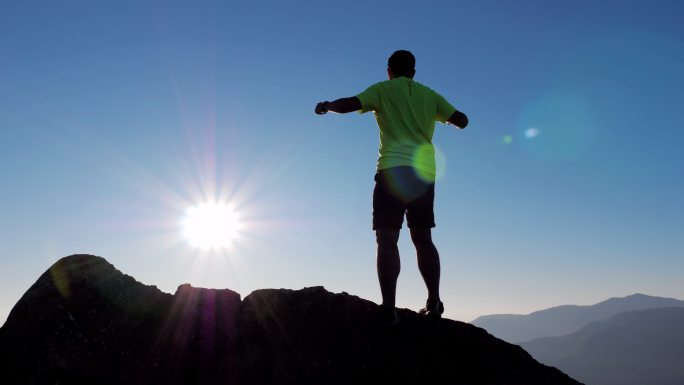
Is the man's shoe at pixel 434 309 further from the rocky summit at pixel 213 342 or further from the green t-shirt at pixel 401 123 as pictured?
the green t-shirt at pixel 401 123

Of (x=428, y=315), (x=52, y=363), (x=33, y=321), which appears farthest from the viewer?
(x=428, y=315)

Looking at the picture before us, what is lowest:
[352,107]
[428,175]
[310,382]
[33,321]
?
[310,382]

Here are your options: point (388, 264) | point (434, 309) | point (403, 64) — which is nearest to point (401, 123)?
point (403, 64)

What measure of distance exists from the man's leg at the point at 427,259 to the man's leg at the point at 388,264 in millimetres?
487

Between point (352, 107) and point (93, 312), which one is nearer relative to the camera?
point (93, 312)

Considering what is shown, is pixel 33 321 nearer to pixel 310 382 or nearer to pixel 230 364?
pixel 230 364

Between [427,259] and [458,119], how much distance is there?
2.02 metres

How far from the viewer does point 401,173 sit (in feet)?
19.9

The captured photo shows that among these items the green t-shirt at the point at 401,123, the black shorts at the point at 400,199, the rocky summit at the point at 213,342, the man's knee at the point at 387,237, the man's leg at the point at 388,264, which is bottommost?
the rocky summit at the point at 213,342

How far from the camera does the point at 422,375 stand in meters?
5.23

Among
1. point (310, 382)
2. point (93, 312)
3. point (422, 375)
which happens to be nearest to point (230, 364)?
point (310, 382)

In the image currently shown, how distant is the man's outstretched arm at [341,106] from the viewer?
5957 mm

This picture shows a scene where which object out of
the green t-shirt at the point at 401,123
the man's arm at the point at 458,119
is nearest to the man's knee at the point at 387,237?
the green t-shirt at the point at 401,123

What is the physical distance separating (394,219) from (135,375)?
11.1 feet
